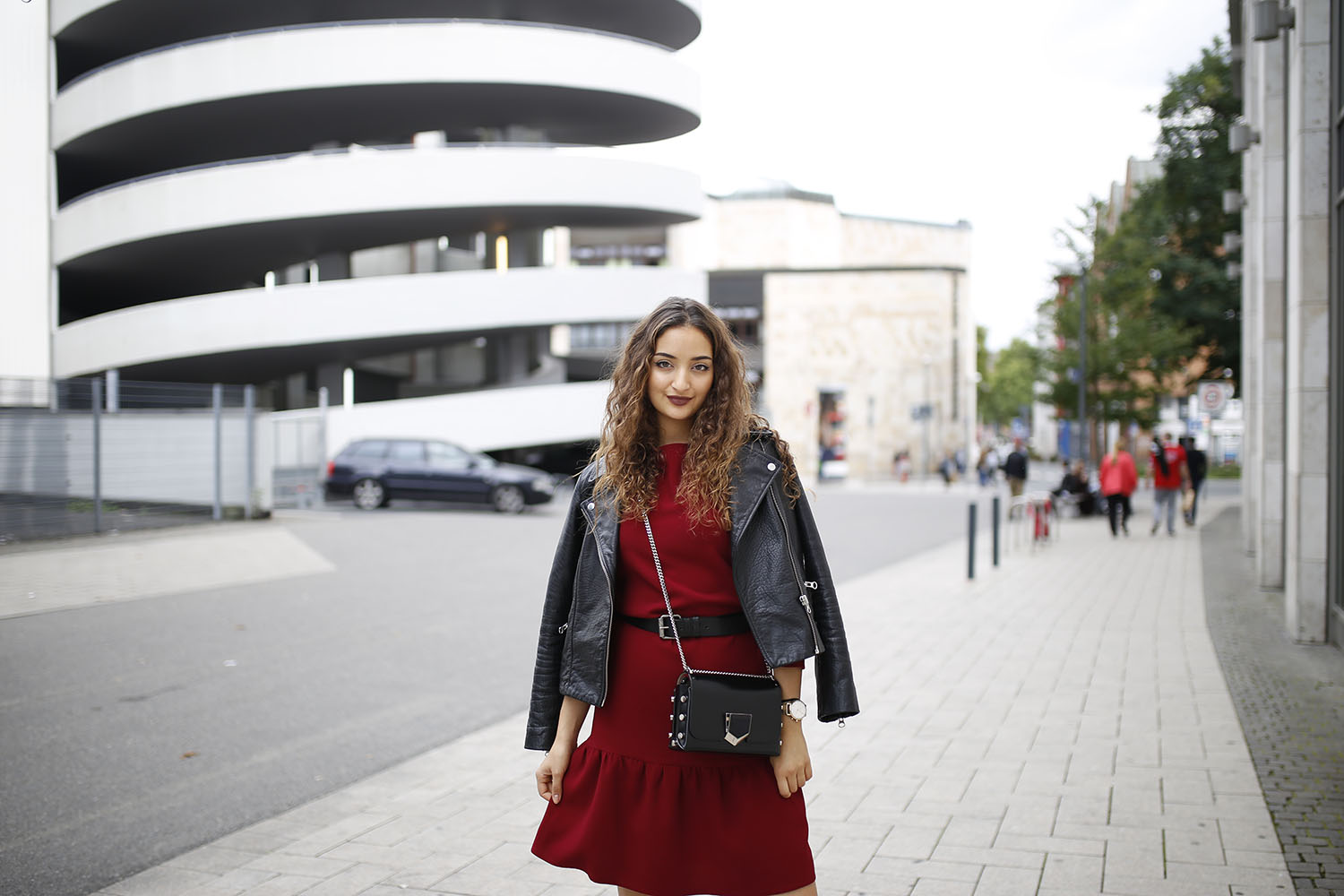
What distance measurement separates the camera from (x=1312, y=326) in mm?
9070

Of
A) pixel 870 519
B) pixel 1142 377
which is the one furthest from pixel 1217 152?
pixel 870 519

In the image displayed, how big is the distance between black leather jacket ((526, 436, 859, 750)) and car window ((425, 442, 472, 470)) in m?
21.4

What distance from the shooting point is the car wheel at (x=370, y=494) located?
79.2ft

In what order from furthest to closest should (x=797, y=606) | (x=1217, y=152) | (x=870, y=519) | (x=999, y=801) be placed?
1. (x=1217, y=152)
2. (x=870, y=519)
3. (x=999, y=801)
4. (x=797, y=606)

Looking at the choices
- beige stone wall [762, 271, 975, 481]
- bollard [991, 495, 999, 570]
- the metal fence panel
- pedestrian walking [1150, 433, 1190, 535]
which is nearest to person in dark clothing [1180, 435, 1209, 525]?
pedestrian walking [1150, 433, 1190, 535]

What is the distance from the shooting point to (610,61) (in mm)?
33219

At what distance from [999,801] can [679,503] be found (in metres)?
3.01

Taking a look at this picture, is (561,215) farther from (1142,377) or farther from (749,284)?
(749,284)

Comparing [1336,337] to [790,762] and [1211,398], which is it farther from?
[1211,398]

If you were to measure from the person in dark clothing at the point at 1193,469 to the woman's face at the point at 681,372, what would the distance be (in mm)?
22075

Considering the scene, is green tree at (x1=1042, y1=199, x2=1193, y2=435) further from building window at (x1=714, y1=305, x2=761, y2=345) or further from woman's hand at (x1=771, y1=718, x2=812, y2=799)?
woman's hand at (x1=771, y1=718, x2=812, y2=799)

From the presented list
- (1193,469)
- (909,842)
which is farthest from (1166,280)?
(909,842)

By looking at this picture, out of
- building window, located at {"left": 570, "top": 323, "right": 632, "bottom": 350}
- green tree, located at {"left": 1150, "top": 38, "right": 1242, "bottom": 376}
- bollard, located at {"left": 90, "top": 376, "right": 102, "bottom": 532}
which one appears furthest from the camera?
building window, located at {"left": 570, "top": 323, "right": 632, "bottom": 350}

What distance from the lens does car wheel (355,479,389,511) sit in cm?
2412
